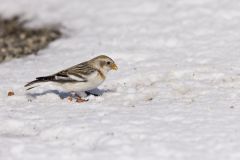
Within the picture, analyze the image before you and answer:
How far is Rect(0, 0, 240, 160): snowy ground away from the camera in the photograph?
855cm

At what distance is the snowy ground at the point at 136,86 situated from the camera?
8.55m

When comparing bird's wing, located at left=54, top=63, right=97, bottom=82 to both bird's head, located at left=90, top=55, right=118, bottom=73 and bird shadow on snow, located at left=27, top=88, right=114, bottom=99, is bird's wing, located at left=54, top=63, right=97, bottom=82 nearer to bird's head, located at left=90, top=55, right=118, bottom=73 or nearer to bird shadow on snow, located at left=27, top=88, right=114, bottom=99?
bird's head, located at left=90, top=55, right=118, bottom=73

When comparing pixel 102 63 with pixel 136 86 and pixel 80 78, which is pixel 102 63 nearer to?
pixel 80 78

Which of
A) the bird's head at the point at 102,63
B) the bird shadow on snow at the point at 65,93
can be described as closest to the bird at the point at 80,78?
the bird's head at the point at 102,63

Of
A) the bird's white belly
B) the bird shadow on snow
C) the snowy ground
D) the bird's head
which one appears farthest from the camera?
the bird shadow on snow

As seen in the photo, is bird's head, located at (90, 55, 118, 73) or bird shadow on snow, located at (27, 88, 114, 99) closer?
bird's head, located at (90, 55, 118, 73)

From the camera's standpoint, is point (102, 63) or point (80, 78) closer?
point (80, 78)

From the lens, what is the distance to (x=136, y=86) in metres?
11.9

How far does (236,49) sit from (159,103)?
3649mm

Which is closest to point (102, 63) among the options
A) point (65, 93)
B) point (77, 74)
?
point (77, 74)

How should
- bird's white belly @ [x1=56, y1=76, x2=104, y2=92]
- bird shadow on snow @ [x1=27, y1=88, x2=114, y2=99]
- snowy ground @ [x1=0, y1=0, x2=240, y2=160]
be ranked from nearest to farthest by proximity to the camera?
snowy ground @ [x1=0, y1=0, x2=240, y2=160] → bird's white belly @ [x1=56, y1=76, x2=104, y2=92] → bird shadow on snow @ [x1=27, y1=88, x2=114, y2=99]

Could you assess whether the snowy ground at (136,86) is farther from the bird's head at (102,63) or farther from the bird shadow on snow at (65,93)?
the bird's head at (102,63)

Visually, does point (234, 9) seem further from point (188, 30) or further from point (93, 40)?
point (93, 40)

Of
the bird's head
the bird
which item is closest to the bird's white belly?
the bird
